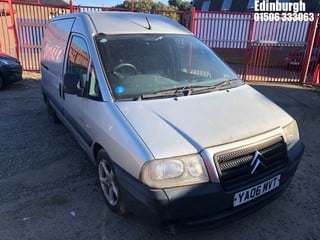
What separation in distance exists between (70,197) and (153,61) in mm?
1789

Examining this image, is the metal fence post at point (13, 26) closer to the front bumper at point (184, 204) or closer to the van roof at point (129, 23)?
the van roof at point (129, 23)

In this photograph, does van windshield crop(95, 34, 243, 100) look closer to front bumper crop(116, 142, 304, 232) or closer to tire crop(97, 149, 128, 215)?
tire crop(97, 149, 128, 215)

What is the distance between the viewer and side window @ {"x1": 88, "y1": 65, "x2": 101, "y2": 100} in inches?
119

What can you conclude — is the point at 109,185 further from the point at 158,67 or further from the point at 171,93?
the point at 158,67

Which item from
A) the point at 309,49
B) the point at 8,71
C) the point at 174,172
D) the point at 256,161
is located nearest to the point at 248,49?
the point at 309,49

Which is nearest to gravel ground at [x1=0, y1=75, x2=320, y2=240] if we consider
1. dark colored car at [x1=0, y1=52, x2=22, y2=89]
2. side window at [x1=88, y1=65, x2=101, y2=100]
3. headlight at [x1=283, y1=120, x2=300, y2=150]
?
headlight at [x1=283, y1=120, x2=300, y2=150]

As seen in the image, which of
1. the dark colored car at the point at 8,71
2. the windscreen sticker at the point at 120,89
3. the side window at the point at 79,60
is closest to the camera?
the windscreen sticker at the point at 120,89

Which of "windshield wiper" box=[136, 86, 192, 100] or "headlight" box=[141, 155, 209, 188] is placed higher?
"windshield wiper" box=[136, 86, 192, 100]

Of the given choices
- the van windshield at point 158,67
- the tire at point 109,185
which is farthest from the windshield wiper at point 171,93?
the tire at point 109,185

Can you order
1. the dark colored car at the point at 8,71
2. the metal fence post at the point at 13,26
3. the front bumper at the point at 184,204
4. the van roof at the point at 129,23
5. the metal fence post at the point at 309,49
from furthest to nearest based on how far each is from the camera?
the metal fence post at the point at 13,26, the metal fence post at the point at 309,49, the dark colored car at the point at 8,71, the van roof at the point at 129,23, the front bumper at the point at 184,204

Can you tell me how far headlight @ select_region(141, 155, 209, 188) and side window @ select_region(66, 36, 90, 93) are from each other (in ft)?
4.62

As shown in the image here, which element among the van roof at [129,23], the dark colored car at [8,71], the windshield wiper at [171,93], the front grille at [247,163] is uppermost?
the van roof at [129,23]

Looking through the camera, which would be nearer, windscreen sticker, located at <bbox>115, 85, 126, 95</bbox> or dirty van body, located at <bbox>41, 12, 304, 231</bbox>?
dirty van body, located at <bbox>41, 12, 304, 231</bbox>

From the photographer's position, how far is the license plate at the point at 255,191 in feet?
7.90
